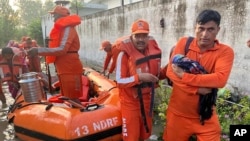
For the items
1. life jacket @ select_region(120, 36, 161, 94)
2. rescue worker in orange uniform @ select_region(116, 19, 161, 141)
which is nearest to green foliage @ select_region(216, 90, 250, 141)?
rescue worker in orange uniform @ select_region(116, 19, 161, 141)

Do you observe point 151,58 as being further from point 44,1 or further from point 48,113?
point 44,1

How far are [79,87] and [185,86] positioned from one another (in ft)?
8.84

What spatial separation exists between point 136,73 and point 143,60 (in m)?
0.18

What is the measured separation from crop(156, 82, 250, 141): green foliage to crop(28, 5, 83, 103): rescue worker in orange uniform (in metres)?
1.54

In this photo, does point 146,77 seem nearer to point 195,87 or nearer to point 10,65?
point 195,87

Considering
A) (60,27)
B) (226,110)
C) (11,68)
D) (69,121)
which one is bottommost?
(226,110)

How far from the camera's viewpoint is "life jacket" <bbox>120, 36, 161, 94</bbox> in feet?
9.75

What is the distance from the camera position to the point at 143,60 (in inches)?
119

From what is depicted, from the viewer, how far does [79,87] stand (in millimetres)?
4754

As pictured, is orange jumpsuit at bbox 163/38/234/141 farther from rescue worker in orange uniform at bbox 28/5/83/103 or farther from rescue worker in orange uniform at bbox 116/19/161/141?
rescue worker in orange uniform at bbox 28/5/83/103

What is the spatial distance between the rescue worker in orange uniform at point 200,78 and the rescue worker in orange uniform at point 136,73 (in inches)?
19.8

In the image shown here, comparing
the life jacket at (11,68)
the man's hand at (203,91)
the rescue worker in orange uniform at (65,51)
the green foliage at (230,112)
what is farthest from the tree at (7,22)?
the man's hand at (203,91)

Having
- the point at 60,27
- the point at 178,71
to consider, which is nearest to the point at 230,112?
the point at 178,71

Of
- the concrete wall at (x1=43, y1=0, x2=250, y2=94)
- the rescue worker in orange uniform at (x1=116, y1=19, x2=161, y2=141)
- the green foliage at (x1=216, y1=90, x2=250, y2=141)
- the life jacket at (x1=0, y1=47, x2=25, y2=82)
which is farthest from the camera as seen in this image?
the life jacket at (x1=0, y1=47, x2=25, y2=82)
